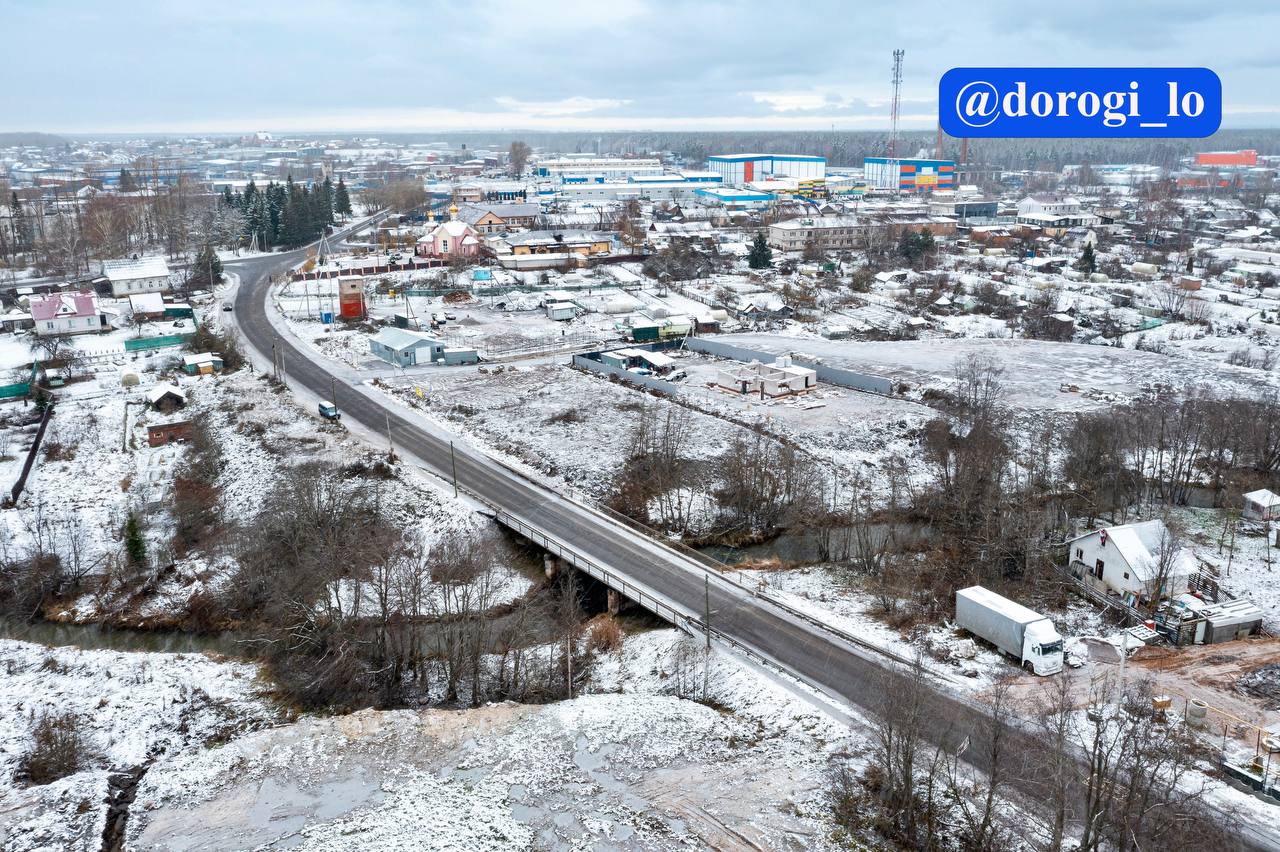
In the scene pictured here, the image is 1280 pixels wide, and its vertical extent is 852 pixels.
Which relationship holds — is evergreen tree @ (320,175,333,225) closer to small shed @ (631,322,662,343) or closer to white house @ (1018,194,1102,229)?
small shed @ (631,322,662,343)

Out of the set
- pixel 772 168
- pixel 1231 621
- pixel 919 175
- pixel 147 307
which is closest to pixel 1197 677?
pixel 1231 621

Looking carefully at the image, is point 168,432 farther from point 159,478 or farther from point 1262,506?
point 1262,506

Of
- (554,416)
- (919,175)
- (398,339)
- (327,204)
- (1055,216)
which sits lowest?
(554,416)

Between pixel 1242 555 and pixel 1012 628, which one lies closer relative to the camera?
pixel 1012 628

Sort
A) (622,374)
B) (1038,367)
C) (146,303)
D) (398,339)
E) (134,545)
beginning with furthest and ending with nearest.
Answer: (146,303)
(398,339)
(1038,367)
(622,374)
(134,545)

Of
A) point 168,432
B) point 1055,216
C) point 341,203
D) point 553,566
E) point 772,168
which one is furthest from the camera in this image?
point 772,168

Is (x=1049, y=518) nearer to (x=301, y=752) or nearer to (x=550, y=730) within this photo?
(x=550, y=730)

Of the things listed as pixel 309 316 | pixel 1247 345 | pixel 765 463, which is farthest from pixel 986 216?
pixel 765 463
